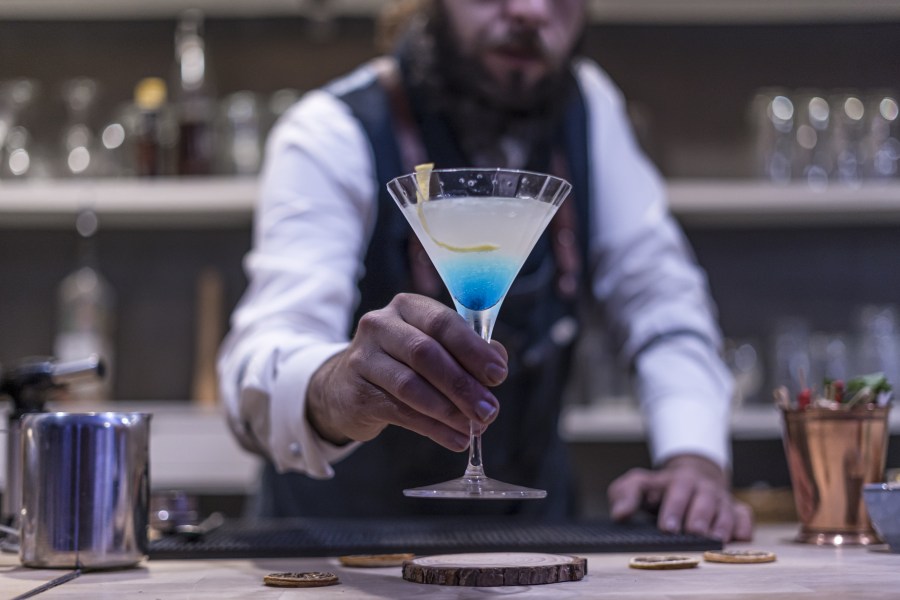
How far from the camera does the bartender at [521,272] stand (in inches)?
60.4

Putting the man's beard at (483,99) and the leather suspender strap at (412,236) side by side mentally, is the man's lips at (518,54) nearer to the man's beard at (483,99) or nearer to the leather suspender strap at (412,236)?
the man's beard at (483,99)

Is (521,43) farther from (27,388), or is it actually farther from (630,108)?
(630,108)

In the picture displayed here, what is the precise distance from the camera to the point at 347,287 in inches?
62.1

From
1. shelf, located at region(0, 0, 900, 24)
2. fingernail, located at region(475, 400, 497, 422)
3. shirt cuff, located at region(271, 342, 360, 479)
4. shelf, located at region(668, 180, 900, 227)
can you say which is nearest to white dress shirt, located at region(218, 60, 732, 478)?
shirt cuff, located at region(271, 342, 360, 479)

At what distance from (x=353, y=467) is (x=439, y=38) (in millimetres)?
778

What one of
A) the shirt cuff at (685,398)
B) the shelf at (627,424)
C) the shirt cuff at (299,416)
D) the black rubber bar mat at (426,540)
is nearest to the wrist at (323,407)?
the shirt cuff at (299,416)

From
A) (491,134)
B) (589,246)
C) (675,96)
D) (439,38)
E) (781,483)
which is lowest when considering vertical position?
(781,483)

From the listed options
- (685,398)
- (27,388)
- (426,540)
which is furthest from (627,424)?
(27,388)

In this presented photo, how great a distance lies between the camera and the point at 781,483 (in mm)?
2996

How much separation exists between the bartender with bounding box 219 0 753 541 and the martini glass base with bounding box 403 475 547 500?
1.67 feet

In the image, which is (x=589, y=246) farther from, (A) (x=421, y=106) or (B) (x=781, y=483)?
(B) (x=781, y=483)

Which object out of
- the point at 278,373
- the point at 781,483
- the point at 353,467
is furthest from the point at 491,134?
the point at 781,483

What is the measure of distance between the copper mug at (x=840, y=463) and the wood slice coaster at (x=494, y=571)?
0.39m

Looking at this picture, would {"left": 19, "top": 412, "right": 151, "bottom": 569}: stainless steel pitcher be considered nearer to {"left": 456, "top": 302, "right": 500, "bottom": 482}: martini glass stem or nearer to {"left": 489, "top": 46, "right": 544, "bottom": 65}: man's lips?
{"left": 456, "top": 302, "right": 500, "bottom": 482}: martini glass stem
